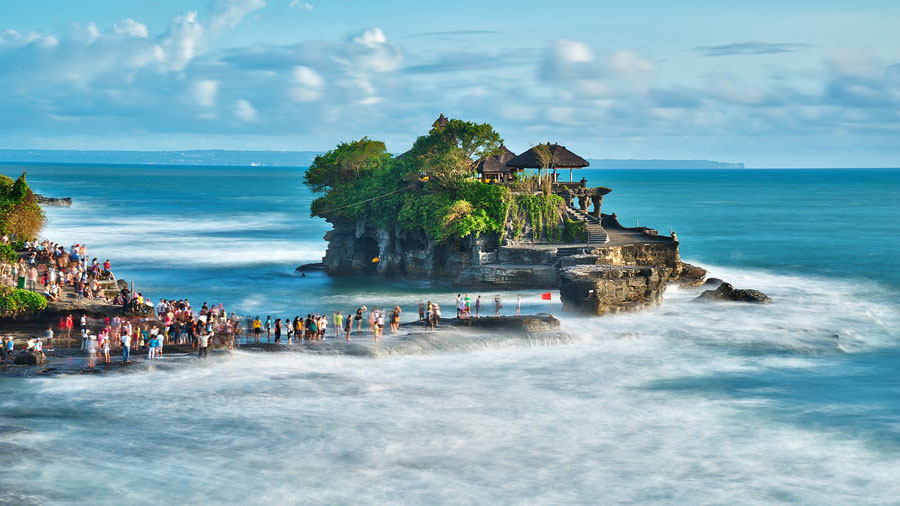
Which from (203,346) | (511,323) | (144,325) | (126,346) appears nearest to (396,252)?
(511,323)

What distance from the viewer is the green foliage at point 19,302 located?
120ft

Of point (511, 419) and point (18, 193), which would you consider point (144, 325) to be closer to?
point (511, 419)

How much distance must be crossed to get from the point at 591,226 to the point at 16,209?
33.0 m

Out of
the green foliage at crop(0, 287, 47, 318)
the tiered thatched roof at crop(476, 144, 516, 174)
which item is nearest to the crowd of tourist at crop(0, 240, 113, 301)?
the green foliage at crop(0, 287, 47, 318)

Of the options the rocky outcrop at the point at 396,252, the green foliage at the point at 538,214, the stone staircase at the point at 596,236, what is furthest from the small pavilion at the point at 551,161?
the rocky outcrop at the point at 396,252

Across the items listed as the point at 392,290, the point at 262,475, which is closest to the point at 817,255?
the point at 392,290

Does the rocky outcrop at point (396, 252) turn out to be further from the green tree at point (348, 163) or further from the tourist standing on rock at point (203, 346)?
the tourist standing on rock at point (203, 346)

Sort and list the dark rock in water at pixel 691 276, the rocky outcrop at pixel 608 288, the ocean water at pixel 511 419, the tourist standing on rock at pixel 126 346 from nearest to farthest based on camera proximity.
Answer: the ocean water at pixel 511 419 < the tourist standing on rock at pixel 126 346 < the rocky outcrop at pixel 608 288 < the dark rock in water at pixel 691 276

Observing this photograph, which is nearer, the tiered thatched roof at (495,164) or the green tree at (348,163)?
the tiered thatched roof at (495,164)

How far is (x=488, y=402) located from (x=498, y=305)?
13026 mm

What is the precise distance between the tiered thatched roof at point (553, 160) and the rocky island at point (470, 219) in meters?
0.08

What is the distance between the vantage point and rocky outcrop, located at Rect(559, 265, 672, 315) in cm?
4391

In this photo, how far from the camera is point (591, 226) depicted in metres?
57.0

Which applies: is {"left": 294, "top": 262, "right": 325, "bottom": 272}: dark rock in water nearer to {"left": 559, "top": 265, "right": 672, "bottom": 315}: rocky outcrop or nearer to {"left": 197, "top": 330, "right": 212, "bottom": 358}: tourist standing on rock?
{"left": 559, "top": 265, "right": 672, "bottom": 315}: rocky outcrop
